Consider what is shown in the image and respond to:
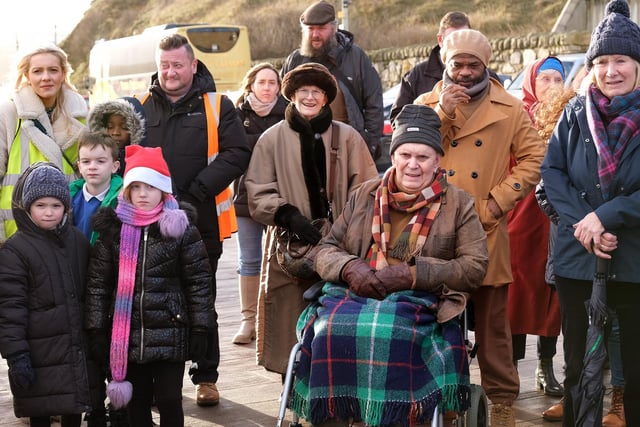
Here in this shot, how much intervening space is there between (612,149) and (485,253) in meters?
0.71

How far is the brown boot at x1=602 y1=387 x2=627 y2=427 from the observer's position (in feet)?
18.8

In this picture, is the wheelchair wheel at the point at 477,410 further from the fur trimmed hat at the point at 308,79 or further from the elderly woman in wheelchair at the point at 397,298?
the fur trimmed hat at the point at 308,79

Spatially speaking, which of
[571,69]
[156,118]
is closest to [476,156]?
[156,118]

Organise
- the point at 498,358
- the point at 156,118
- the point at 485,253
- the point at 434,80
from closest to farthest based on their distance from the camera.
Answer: the point at 485,253, the point at 498,358, the point at 156,118, the point at 434,80

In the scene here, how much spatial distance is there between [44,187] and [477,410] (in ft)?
7.18

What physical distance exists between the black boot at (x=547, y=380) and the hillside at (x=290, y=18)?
30460 mm

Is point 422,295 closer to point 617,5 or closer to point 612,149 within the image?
point 612,149

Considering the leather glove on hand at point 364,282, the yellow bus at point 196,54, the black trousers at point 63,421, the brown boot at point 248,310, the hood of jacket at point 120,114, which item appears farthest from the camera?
the yellow bus at point 196,54

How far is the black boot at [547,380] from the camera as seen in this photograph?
20.5 feet

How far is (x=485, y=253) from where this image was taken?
486 cm

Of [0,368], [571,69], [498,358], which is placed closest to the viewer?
[498,358]

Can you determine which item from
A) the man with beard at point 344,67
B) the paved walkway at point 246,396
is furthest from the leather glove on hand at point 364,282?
the man with beard at point 344,67

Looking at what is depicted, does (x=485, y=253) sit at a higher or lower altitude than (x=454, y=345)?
higher

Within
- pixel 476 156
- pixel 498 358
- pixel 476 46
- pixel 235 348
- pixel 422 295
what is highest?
pixel 476 46
